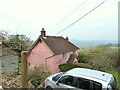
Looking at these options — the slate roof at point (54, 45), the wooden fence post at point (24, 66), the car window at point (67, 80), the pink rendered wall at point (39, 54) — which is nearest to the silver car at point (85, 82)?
the car window at point (67, 80)

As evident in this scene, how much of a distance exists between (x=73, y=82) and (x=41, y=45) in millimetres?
5336

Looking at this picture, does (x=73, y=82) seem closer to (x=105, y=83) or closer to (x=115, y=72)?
(x=105, y=83)

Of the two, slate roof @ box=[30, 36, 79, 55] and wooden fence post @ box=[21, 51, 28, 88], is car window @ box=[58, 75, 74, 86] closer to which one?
wooden fence post @ box=[21, 51, 28, 88]

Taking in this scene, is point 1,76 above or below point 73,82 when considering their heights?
above

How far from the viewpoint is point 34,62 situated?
5980 mm

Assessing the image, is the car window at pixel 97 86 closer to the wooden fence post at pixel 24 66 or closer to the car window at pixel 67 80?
the car window at pixel 67 80

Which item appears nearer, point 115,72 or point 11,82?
point 11,82

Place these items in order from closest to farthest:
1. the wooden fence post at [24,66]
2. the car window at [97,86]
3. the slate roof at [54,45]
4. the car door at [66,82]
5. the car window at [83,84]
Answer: the wooden fence post at [24,66] → the car window at [97,86] → the car window at [83,84] → the car door at [66,82] → the slate roof at [54,45]

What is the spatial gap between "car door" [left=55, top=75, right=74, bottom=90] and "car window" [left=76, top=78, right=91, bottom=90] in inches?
9.8

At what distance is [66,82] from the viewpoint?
313cm

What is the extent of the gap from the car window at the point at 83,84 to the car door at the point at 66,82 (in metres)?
0.25

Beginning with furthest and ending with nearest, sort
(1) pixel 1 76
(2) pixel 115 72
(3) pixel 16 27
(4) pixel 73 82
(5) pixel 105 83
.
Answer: (2) pixel 115 72
(3) pixel 16 27
(4) pixel 73 82
(1) pixel 1 76
(5) pixel 105 83

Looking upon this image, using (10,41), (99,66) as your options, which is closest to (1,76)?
(10,41)

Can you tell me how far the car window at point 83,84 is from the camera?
2.69 meters
